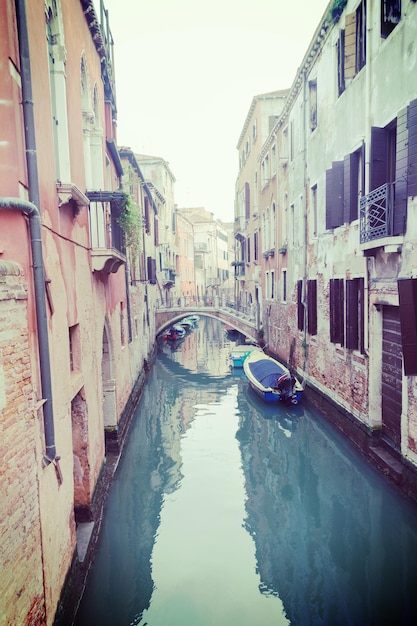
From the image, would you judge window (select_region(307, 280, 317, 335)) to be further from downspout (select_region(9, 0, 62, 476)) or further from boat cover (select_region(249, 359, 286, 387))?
downspout (select_region(9, 0, 62, 476))

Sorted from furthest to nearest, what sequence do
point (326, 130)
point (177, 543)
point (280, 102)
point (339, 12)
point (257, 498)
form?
point (280, 102) → point (326, 130) → point (339, 12) → point (257, 498) → point (177, 543)

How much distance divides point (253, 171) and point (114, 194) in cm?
1718

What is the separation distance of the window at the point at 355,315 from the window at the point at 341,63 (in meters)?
3.93

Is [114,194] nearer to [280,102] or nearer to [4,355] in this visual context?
[4,355]

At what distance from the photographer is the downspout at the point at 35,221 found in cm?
333

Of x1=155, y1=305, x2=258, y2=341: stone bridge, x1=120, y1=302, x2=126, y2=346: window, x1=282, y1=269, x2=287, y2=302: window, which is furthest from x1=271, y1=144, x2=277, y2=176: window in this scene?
x1=120, y1=302, x2=126, y2=346: window

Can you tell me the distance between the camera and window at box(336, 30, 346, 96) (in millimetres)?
8656

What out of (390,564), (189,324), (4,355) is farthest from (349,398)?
(189,324)

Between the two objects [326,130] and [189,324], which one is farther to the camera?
[189,324]

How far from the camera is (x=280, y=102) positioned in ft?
65.9

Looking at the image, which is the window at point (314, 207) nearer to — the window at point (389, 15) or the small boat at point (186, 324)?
the window at point (389, 15)

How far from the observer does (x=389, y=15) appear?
648 centimetres

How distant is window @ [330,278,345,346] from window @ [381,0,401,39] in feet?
14.3

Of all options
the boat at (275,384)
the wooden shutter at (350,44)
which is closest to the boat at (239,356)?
the boat at (275,384)
